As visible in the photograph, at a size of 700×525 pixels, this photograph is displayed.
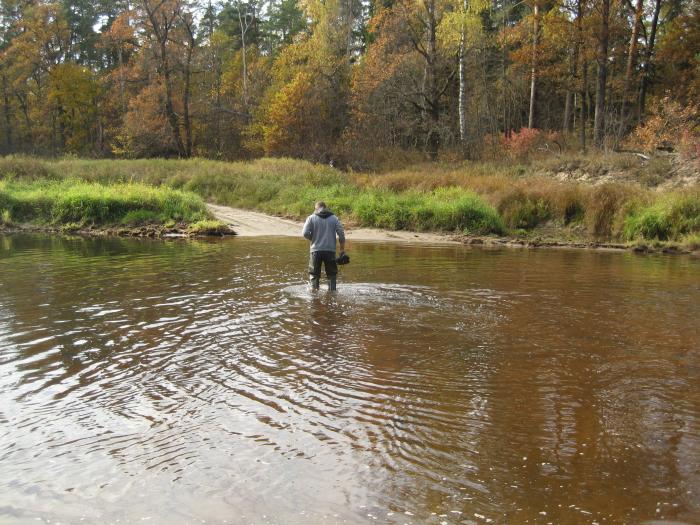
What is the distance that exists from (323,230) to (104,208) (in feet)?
58.3

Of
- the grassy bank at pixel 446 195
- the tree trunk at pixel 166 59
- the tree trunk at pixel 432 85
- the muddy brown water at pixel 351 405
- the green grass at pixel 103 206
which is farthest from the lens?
the tree trunk at pixel 166 59

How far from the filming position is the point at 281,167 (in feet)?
110

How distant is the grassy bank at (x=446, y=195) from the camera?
2050 cm

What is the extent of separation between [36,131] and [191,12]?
Answer: 20629 mm

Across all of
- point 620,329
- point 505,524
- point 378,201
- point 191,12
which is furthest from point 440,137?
point 505,524

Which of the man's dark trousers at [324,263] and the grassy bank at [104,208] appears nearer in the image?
the man's dark trousers at [324,263]

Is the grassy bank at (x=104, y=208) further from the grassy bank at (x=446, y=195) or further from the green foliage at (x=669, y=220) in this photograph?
the green foliage at (x=669, y=220)

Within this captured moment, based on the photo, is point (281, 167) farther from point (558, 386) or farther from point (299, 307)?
point (558, 386)

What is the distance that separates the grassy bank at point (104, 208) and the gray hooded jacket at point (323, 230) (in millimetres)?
12949

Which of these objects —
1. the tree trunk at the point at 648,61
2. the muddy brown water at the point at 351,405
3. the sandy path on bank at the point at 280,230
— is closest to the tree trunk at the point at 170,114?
the sandy path on bank at the point at 280,230

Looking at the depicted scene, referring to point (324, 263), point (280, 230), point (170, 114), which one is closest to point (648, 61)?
point (280, 230)

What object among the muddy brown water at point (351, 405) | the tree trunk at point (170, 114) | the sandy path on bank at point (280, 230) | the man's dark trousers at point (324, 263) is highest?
the tree trunk at point (170, 114)

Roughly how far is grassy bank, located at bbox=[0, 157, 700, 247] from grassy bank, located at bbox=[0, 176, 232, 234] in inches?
125

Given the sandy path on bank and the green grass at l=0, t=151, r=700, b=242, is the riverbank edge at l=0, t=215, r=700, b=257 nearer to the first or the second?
the sandy path on bank
